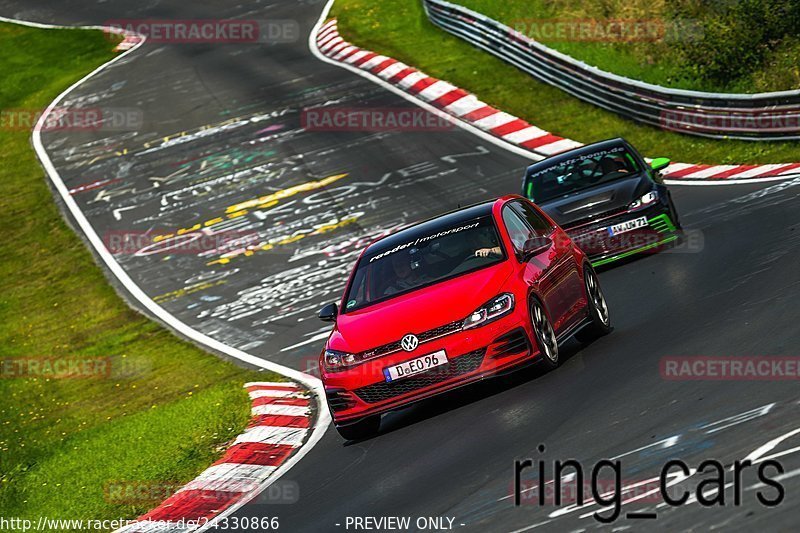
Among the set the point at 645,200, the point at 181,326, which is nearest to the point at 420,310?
the point at 645,200

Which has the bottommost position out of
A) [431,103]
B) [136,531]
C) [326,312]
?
[431,103]

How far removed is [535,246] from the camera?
37.8ft

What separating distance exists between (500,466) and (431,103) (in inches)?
804

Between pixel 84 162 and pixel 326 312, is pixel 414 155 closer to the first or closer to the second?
pixel 84 162

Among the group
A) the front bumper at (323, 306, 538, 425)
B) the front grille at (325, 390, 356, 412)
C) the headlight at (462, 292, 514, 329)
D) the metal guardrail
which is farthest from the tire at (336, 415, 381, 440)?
the metal guardrail

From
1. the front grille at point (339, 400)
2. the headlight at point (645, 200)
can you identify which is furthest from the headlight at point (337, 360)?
the headlight at point (645, 200)

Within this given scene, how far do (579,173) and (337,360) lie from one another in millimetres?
7239

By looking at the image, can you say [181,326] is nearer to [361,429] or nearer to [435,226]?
[435,226]

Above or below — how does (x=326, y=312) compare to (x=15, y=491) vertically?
above

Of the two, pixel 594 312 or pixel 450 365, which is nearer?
pixel 450 365

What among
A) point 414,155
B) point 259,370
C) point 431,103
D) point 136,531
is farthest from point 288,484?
point 431,103

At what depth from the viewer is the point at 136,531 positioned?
10367 millimetres

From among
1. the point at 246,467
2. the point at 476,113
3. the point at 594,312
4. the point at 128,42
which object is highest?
the point at 594,312

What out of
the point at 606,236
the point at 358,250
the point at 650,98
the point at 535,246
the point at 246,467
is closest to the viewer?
the point at 246,467
